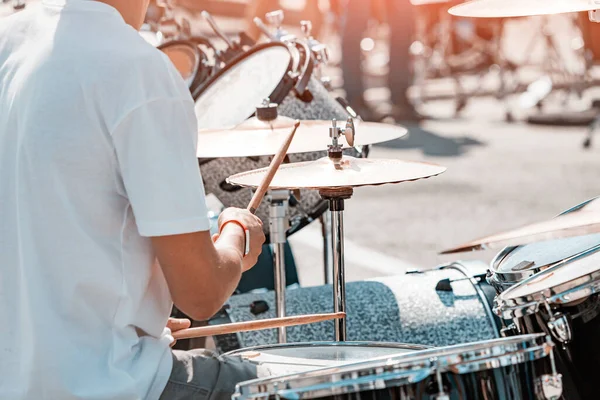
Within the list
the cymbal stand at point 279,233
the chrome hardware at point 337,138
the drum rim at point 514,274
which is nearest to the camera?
the drum rim at point 514,274

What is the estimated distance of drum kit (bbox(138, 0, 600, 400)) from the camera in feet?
4.76

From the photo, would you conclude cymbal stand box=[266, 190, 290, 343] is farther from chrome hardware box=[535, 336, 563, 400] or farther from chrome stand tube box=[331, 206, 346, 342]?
chrome hardware box=[535, 336, 563, 400]

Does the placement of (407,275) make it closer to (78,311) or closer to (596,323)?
(596,323)

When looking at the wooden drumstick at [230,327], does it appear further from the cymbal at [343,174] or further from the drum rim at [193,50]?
the drum rim at [193,50]

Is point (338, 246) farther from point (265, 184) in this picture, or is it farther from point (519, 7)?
point (519, 7)

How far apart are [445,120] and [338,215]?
25.5ft

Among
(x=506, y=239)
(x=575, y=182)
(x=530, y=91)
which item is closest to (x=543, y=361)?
(x=506, y=239)

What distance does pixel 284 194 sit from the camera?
8.50 ft

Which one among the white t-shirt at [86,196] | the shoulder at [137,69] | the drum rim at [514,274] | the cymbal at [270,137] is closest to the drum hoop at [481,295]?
the cymbal at [270,137]

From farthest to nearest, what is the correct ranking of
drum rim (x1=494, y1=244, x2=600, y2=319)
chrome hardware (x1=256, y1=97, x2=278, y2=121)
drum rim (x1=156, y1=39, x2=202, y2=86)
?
1. drum rim (x1=156, y1=39, x2=202, y2=86)
2. chrome hardware (x1=256, y1=97, x2=278, y2=121)
3. drum rim (x1=494, y1=244, x2=600, y2=319)

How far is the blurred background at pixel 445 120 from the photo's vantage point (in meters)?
5.24

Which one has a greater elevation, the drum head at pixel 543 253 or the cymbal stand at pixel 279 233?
the drum head at pixel 543 253

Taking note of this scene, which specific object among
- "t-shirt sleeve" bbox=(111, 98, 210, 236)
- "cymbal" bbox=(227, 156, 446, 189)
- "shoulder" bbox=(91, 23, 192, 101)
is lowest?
"cymbal" bbox=(227, 156, 446, 189)

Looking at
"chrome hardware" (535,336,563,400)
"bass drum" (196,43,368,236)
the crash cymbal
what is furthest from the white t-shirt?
"bass drum" (196,43,368,236)
